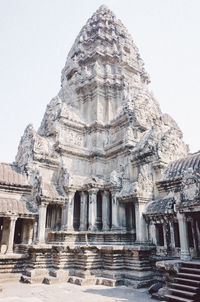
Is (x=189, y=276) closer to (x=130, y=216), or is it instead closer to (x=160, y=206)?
(x=160, y=206)

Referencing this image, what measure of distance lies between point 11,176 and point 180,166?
1127cm

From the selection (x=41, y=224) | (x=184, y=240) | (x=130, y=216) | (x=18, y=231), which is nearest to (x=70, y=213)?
(x=41, y=224)

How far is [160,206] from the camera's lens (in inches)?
526

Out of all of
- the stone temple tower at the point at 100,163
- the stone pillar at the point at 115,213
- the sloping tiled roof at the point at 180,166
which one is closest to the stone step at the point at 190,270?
the stone temple tower at the point at 100,163

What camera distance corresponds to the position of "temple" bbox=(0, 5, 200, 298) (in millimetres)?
12250

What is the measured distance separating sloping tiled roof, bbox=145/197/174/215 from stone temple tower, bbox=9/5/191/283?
0.52 meters

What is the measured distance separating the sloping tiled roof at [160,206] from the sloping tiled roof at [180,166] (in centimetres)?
166

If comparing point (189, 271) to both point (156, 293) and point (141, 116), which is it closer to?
point (156, 293)

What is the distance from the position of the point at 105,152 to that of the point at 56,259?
381 inches

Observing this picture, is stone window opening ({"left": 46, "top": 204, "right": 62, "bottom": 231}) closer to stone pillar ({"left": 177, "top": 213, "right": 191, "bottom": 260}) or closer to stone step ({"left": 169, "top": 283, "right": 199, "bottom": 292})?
stone pillar ({"left": 177, "top": 213, "right": 191, "bottom": 260})

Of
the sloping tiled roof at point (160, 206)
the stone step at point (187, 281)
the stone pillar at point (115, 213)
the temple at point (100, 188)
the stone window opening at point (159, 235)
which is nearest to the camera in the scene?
the stone step at point (187, 281)

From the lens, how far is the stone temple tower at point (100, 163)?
13.7m

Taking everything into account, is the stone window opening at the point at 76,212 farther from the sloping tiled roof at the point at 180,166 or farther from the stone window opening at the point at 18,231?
the sloping tiled roof at the point at 180,166

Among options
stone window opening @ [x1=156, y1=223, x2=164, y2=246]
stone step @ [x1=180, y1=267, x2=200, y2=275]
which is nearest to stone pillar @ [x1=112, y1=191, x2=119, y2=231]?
stone window opening @ [x1=156, y1=223, x2=164, y2=246]
